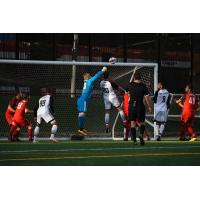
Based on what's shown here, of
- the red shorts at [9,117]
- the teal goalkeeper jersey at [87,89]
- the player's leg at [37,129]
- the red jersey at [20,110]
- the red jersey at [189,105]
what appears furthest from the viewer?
the red jersey at [189,105]

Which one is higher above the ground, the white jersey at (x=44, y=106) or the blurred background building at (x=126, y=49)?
the blurred background building at (x=126, y=49)

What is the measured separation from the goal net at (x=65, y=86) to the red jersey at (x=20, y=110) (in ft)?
3.78

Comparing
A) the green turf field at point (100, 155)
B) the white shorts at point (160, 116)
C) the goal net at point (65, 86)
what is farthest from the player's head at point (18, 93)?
the white shorts at point (160, 116)

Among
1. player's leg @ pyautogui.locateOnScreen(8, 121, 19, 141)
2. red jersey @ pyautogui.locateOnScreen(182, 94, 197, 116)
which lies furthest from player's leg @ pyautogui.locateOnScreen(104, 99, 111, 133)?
player's leg @ pyautogui.locateOnScreen(8, 121, 19, 141)

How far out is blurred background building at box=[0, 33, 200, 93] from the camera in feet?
87.1

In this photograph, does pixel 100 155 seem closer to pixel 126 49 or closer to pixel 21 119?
pixel 21 119

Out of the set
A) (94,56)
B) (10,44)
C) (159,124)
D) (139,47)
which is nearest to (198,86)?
(139,47)

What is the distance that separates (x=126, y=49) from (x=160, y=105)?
9.63 m

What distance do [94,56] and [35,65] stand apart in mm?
8223

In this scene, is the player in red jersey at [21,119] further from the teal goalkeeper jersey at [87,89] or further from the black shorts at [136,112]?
the black shorts at [136,112]

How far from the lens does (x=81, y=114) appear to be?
1930cm

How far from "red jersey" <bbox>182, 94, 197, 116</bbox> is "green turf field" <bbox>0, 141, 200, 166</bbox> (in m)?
3.74

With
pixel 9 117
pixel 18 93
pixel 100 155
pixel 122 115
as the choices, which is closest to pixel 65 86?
pixel 18 93

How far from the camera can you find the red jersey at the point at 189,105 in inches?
773
